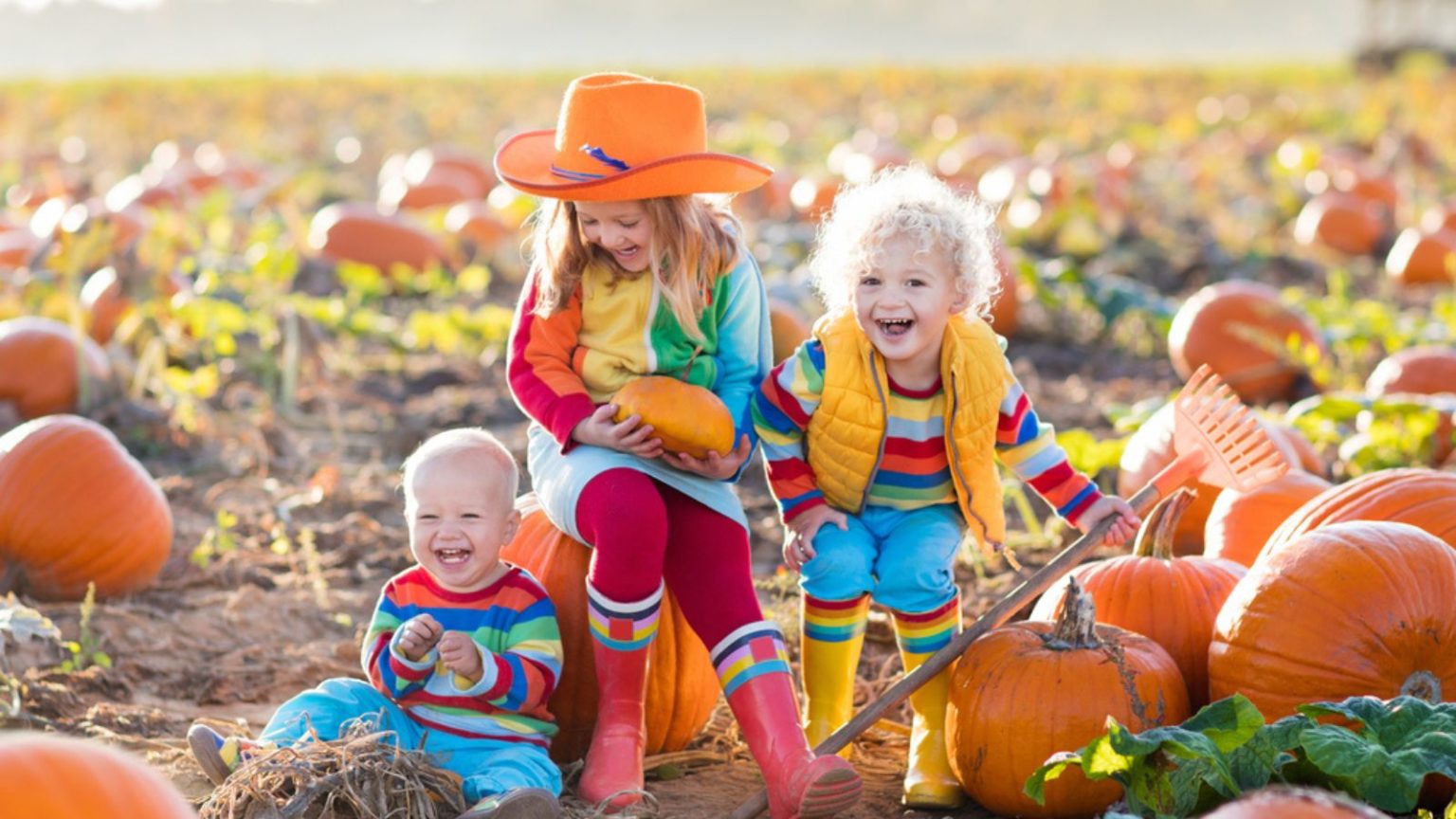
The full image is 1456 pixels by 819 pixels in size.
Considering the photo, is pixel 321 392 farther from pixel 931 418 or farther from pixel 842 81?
pixel 842 81

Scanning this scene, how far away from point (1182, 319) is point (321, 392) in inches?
147

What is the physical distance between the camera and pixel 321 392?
7.23 meters

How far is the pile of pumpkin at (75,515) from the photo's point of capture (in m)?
4.62

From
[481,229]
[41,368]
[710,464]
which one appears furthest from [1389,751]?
[481,229]

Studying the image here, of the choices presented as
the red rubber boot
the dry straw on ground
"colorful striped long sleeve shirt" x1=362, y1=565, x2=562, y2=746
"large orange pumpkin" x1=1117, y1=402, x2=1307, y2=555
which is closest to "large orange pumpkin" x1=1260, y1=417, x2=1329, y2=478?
"large orange pumpkin" x1=1117, y1=402, x2=1307, y2=555

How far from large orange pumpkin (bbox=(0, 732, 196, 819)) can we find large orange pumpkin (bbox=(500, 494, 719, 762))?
1.49 metres

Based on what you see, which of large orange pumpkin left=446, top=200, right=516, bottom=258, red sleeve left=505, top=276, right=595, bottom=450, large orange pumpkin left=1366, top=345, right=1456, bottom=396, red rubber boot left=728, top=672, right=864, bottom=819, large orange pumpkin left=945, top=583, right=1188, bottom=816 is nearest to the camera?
red rubber boot left=728, top=672, right=864, bottom=819

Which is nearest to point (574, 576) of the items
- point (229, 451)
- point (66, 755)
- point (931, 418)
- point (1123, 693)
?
point (931, 418)

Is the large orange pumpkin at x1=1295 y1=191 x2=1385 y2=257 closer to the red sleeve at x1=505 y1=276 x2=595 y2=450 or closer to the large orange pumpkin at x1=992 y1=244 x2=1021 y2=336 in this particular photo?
the large orange pumpkin at x1=992 y1=244 x2=1021 y2=336

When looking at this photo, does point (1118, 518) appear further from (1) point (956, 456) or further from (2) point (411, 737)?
(2) point (411, 737)

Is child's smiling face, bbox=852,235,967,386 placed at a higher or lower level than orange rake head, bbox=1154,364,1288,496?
higher

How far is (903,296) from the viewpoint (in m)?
3.49

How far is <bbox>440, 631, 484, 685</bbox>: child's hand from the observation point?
328 cm

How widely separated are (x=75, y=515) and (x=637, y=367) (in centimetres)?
187
